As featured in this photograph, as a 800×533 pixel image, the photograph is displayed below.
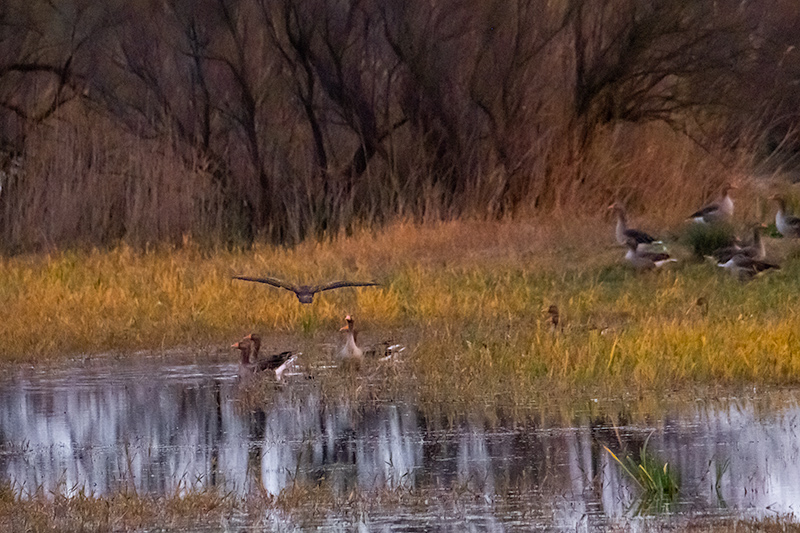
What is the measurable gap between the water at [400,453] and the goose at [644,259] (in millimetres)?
6269

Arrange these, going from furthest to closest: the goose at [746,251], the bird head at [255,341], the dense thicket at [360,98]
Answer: the dense thicket at [360,98], the goose at [746,251], the bird head at [255,341]

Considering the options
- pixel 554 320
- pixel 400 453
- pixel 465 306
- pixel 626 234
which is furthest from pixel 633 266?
pixel 400 453

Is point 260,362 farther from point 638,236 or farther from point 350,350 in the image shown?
point 638,236

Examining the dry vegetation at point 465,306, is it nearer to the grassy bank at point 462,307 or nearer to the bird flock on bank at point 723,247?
the grassy bank at point 462,307

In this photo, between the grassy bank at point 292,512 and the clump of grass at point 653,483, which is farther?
the clump of grass at point 653,483

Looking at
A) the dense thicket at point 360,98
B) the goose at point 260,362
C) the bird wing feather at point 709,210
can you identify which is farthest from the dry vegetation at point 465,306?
the dense thicket at point 360,98

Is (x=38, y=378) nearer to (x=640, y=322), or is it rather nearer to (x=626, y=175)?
(x=640, y=322)

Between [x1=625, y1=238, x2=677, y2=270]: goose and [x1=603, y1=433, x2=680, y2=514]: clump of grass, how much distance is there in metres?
8.54

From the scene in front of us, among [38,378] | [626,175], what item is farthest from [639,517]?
[626,175]

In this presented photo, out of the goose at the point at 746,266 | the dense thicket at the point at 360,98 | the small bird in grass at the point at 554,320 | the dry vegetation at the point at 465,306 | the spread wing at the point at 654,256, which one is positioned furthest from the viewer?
the dense thicket at the point at 360,98

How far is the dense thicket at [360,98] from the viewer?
19641 mm

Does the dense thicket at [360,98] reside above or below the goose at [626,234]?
above

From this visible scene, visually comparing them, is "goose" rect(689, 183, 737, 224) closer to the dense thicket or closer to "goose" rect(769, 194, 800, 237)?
"goose" rect(769, 194, 800, 237)

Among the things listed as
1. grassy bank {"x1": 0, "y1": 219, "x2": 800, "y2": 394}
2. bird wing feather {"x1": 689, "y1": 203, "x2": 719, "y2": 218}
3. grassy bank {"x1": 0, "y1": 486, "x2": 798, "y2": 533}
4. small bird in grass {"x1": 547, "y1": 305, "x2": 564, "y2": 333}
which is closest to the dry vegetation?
grassy bank {"x1": 0, "y1": 219, "x2": 800, "y2": 394}
